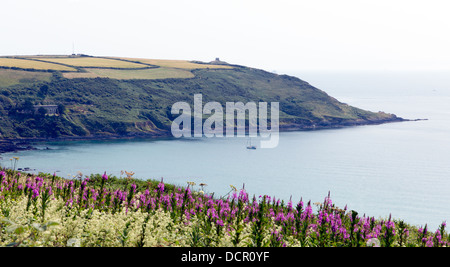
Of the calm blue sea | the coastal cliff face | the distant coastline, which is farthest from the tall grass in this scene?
the coastal cliff face

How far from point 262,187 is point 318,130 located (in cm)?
9117

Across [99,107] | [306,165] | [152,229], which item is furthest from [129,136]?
[152,229]

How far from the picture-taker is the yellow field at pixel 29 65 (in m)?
182

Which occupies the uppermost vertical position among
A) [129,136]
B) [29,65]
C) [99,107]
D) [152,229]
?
[29,65]

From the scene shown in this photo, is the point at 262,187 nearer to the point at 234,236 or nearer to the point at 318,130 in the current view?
the point at 234,236

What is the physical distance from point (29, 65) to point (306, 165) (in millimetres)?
124339

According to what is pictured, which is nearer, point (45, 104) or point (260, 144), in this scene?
point (260, 144)

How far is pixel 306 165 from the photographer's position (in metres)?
112

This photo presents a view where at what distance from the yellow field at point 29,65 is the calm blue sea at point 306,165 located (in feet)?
208

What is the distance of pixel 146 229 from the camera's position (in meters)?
8.84

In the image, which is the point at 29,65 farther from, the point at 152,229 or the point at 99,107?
the point at 152,229

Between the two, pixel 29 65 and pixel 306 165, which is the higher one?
pixel 29 65

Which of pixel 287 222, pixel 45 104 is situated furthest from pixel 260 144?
pixel 287 222

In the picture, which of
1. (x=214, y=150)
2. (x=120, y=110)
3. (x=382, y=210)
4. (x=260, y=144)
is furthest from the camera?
(x=120, y=110)
